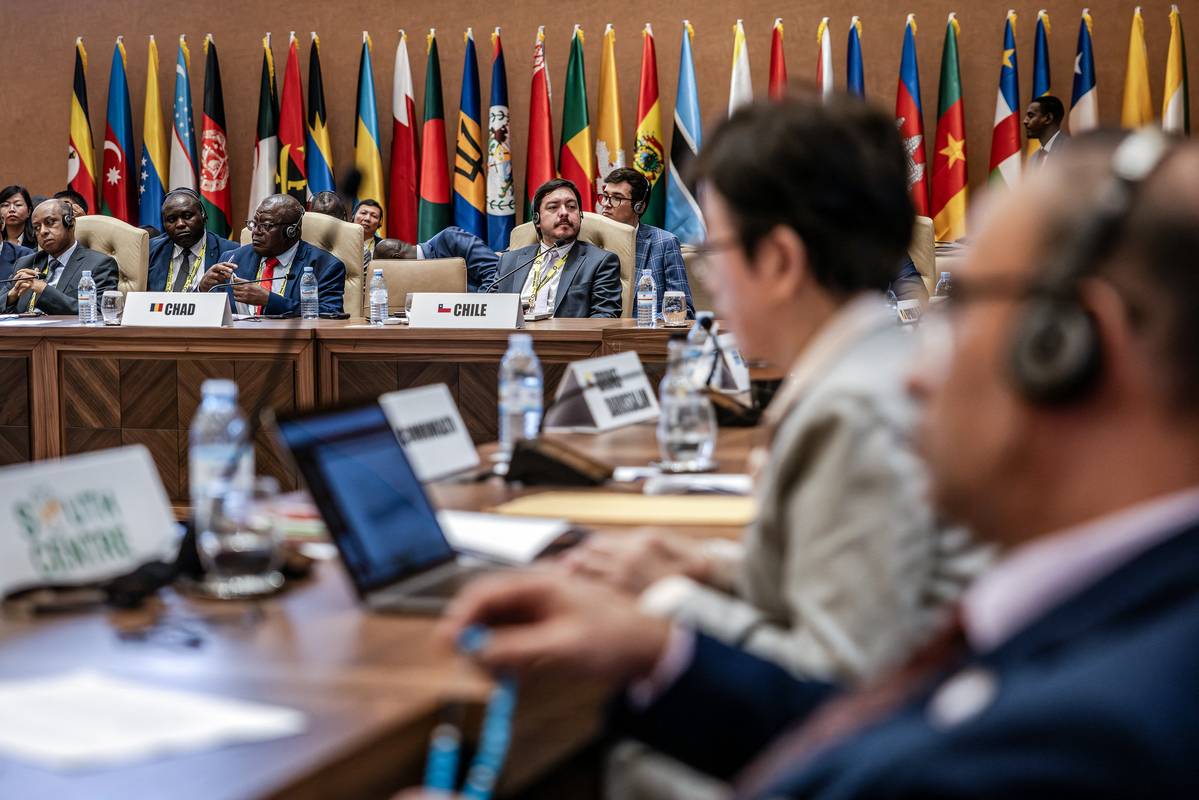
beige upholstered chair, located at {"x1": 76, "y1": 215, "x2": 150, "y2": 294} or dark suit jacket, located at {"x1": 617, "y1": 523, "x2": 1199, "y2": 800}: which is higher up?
beige upholstered chair, located at {"x1": 76, "y1": 215, "x2": 150, "y2": 294}

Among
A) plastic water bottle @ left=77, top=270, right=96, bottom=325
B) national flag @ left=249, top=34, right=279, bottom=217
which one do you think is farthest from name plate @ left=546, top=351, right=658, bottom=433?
national flag @ left=249, top=34, right=279, bottom=217

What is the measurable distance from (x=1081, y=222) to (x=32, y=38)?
1005 centimetres

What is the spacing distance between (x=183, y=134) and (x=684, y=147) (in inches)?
135

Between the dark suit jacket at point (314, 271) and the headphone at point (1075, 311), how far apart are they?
582cm

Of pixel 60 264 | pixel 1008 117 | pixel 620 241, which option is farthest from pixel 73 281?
pixel 1008 117

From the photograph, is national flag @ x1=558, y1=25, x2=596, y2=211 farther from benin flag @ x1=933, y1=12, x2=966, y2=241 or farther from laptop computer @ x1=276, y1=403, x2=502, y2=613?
laptop computer @ x1=276, y1=403, x2=502, y2=613

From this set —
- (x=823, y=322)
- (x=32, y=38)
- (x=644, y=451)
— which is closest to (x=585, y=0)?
(x=32, y=38)

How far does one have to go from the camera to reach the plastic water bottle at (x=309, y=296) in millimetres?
5648

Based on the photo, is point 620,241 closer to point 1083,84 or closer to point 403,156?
point 403,156

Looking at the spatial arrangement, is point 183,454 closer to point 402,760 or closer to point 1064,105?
point 402,760

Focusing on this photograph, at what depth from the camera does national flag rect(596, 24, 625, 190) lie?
7.99m

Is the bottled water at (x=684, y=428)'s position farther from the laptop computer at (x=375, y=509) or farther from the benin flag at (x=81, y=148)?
the benin flag at (x=81, y=148)

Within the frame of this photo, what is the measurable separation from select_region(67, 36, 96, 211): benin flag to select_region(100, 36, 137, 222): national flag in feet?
0.34

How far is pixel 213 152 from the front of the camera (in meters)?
8.64
